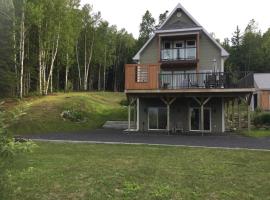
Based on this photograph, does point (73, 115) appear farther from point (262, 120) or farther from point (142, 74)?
point (262, 120)

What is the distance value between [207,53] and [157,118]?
5890 mm

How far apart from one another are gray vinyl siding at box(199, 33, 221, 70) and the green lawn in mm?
14690

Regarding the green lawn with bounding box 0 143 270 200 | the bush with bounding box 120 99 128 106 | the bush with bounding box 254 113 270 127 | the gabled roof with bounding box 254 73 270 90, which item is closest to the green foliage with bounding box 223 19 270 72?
the gabled roof with bounding box 254 73 270 90

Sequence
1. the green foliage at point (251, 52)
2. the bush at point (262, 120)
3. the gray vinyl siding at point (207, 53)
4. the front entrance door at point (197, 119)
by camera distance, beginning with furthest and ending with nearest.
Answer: the green foliage at point (251, 52)
the bush at point (262, 120)
the gray vinyl siding at point (207, 53)
the front entrance door at point (197, 119)

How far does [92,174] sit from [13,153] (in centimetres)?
700

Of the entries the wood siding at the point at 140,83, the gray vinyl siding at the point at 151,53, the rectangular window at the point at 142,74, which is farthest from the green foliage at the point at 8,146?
the gray vinyl siding at the point at 151,53

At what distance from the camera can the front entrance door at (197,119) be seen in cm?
2980

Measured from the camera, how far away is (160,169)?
12195 millimetres

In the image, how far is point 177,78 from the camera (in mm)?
28094

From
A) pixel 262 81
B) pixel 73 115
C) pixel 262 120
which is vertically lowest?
pixel 262 120

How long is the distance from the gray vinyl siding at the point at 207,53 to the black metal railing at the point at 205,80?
7.39 ft

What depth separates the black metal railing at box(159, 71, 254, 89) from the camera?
Answer: 26609mm

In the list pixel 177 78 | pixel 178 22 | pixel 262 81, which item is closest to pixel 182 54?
pixel 178 22

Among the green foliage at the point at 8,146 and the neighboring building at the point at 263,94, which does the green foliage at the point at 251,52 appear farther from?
the green foliage at the point at 8,146
